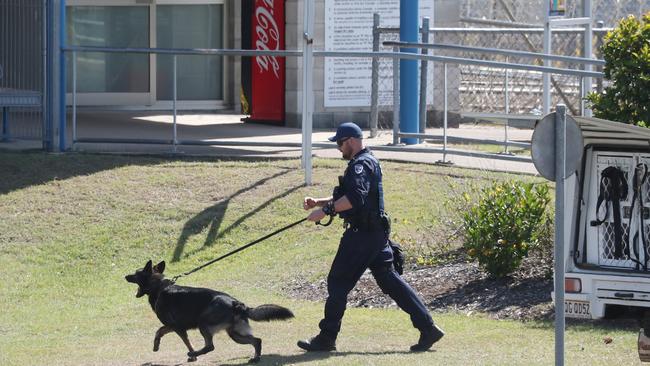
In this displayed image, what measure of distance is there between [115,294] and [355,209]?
415 cm

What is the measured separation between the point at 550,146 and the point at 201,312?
318cm

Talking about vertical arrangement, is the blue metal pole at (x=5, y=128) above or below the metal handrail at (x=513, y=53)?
below

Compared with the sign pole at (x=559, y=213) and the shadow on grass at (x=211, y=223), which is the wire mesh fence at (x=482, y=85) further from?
the sign pole at (x=559, y=213)

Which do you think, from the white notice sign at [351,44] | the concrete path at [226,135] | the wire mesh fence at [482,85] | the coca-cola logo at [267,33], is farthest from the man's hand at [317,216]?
the coca-cola logo at [267,33]

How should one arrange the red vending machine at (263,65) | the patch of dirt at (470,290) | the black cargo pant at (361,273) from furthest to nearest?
the red vending machine at (263,65) < the patch of dirt at (470,290) < the black cargo pant at (361,273)

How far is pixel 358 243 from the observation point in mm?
8797

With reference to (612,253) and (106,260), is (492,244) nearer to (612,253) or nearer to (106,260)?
(612,253)

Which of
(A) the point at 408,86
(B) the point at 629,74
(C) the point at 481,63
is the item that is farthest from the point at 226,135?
(B) the point at 629,74

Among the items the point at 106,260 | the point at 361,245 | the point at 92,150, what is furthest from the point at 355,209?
the point at 92,150

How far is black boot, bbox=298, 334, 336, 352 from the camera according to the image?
29.3 feet

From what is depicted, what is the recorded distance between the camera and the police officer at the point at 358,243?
867 cm

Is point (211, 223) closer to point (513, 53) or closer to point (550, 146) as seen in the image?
point (513, 53)

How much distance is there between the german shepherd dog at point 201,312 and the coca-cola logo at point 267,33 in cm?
1010

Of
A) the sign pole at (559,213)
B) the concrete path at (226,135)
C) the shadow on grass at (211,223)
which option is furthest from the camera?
the concrete path at (226,135)
